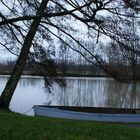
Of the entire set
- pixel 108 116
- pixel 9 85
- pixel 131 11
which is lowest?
pixel 108 116

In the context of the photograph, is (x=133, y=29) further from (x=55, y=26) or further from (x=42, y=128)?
(x=42, y=128)

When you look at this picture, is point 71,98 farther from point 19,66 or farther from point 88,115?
point 19,66

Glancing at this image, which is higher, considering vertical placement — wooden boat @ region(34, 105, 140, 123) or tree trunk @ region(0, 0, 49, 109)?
tree trunk @ region(0, 0, 49, 109)

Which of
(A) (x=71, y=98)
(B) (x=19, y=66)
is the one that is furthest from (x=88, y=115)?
(A) (x=71, y=98)

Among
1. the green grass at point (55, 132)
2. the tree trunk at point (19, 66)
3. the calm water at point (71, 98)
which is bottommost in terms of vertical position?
the calm water at point (71, 98)

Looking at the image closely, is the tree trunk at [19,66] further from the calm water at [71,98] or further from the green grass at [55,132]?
the green grass at [55,132]

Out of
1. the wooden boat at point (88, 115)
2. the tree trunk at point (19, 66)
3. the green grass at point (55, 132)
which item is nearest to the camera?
the green grass at point (55, 132)

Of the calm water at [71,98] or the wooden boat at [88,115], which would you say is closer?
the wooden boat at [88,115]

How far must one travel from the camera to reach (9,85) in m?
20.8

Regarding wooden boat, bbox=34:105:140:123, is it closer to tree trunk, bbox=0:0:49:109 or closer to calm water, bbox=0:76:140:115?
calm water, bbox=0:76:140:115

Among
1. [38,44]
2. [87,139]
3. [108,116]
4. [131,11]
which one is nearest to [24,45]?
[38,44]

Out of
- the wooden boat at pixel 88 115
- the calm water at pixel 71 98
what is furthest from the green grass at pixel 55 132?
the calm water at pixel 71 98

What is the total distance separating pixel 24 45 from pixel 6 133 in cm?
1249

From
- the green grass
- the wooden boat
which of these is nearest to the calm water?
the wooden boat
